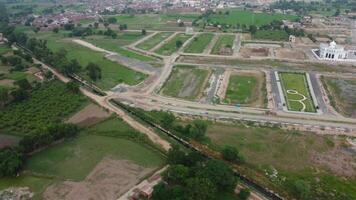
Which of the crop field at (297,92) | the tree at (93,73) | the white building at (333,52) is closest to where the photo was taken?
the crop field at (297,92)

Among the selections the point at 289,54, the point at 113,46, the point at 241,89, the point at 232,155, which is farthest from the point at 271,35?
the point at 232,155

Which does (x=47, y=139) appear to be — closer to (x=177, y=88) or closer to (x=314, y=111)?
(x=177, y=88)

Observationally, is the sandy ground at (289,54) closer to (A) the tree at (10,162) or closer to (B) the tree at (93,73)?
(B) the tree at (93,73)

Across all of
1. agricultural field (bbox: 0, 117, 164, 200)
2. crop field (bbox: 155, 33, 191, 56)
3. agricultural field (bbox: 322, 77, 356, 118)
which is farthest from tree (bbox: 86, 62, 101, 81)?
agricultural field (bbox: 322, 77, 356, 118)

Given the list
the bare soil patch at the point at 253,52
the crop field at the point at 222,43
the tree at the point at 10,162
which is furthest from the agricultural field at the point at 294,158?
the crop field at the point at 222,43

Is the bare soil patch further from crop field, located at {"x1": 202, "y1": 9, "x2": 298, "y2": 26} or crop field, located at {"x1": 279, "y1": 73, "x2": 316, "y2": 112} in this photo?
crop field, located at {"x1": 202, "y1": 9, "x2": 298, "y2": 26}

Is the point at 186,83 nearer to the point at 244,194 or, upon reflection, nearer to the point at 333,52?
the point at 244,194

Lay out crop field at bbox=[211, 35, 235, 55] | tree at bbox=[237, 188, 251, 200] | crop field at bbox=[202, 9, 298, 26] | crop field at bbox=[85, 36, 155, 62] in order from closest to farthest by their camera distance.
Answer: tree at bbox=[237, 188, 251, 200]
crop field at bbox=[85, 36, 155, 62]
crop field at bbox=[211, 35, 235, 55]
crop field at bbox=[202, 9, 298, 26]
